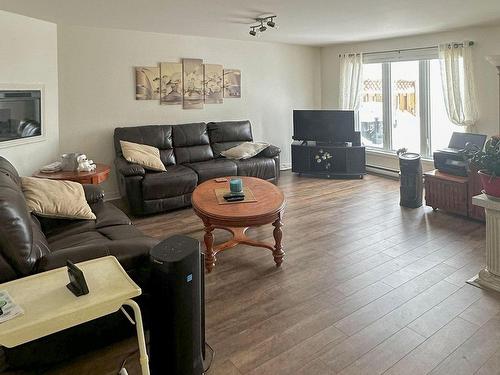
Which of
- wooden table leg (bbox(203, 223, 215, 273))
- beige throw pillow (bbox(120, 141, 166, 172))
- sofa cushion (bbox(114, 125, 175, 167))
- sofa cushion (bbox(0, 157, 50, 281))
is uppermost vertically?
sofa cushion (bbox(114, 125, 175, 167))

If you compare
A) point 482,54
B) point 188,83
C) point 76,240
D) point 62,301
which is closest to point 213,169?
point 188,83

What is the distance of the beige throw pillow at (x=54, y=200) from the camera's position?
2777 millimetres

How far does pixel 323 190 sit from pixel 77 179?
3.36 metres

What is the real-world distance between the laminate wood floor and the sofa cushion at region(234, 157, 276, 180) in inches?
52.6

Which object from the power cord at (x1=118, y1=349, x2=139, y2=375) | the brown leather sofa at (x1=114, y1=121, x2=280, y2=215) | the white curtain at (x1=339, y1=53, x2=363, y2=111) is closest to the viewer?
the power cord at (x1=118, y1=349, x2=139, y2=375)

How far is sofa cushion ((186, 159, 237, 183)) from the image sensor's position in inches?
194

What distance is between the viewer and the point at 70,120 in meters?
4.83

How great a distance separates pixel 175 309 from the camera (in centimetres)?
174

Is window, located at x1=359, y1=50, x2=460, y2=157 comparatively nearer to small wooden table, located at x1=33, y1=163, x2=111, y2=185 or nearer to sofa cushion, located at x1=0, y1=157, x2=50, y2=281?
small wooden table, located at x1=33, y1=163, x2=111, y2=185

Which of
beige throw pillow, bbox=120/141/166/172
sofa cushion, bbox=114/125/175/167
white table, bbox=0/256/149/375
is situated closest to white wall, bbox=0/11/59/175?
sofa cushion, bbox=114/125/175/167

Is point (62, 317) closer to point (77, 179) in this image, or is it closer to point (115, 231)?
point (115, 231)

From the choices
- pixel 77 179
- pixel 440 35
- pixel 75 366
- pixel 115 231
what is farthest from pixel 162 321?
pixel 440 35

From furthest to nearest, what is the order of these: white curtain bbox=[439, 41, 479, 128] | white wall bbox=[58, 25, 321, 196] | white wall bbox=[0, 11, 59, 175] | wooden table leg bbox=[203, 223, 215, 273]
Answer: white curtain bbox=[439, 41, 479, 128] < white wall bbox=[58, 25, 321, 196] < white wall bbox=[0, 11, 59, 175] < wooden table leg bbox=[203, 223, 215, 273]

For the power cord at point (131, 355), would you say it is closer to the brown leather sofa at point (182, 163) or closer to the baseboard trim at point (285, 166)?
the brown leather sofa at point (182, 163)
